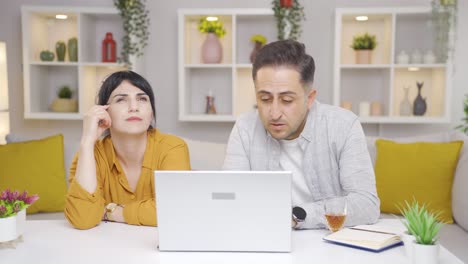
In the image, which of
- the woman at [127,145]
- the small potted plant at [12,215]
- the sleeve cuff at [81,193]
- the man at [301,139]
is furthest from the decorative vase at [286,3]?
the small potted plant at [12,215]

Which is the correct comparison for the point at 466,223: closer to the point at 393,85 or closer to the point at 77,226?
the point at 393,85

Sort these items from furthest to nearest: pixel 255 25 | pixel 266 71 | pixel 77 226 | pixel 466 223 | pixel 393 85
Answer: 1. pixel 255 25
2. pixel 393 85
3. pixel 466 223
4. pixel 266 71
5. pixel 77 226

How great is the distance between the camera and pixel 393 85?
12.5 feet

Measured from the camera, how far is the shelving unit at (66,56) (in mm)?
3861

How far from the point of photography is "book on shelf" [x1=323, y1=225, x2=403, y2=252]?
1334 mm

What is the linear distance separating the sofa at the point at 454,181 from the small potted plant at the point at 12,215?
1.43 meters

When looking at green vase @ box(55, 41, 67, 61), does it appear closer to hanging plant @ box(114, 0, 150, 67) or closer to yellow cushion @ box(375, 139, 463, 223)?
hanging plant @ box(114, 0, 150, 67)

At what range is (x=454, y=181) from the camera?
2775 millimetres

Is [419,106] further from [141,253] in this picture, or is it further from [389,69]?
[141,253]

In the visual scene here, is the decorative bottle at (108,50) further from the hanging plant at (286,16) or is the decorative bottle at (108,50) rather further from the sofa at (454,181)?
the hanging plant at (286,16)

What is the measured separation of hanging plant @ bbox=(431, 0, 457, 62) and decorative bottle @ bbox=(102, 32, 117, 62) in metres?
2.42

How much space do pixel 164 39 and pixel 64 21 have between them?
0.83 meters

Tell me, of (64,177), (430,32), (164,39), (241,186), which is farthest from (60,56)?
(241,186)

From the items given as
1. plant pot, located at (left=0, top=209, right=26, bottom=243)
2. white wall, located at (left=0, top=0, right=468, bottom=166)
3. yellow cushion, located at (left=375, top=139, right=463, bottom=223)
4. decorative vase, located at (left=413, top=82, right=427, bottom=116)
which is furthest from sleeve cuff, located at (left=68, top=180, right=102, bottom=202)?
decorative vase, located at (left=413, top=82, right=427, bottom=116)
